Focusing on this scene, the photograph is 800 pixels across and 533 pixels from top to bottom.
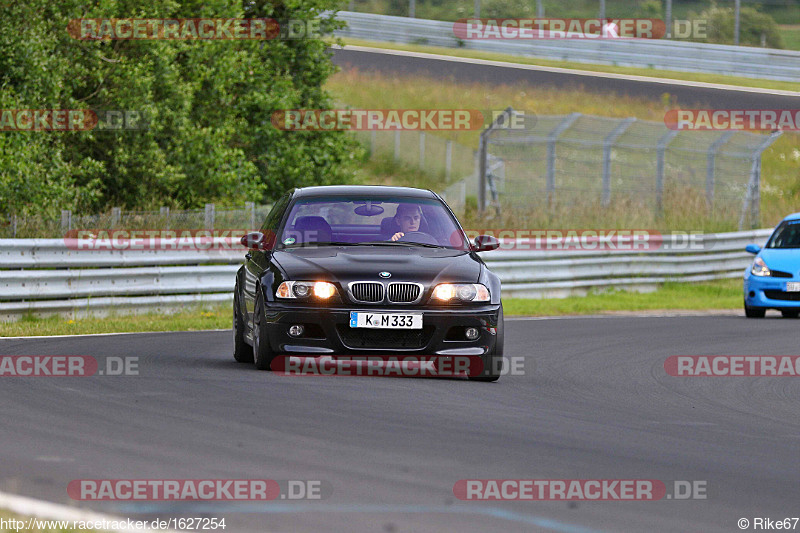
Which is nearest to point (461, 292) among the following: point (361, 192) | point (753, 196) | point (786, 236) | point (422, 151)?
point (361, 192)

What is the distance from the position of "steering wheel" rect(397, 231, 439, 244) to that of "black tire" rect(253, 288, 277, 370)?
4.34ft

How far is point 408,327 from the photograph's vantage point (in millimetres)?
9852

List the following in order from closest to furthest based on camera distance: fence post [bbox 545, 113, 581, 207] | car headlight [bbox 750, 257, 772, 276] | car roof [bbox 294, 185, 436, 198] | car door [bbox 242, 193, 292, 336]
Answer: car door [bbox 242, 193, 292, 336] → car roof [bbox 294, 185, 436, 198] → car headlight [bbox 750, 257, 772, 276] → fence post [bbox 545, 113, 581, 207]

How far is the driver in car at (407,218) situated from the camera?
11.1 metres

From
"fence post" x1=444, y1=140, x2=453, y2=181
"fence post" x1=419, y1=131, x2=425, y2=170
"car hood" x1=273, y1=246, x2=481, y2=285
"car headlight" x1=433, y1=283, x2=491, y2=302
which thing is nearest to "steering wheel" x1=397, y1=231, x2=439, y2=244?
"car hood" x1=273, y1=246, x2=481, y2=285

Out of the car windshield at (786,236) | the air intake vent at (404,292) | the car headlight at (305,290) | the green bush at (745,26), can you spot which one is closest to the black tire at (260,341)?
the car headlight at (305,290)

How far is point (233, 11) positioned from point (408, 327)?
1760 centimetres

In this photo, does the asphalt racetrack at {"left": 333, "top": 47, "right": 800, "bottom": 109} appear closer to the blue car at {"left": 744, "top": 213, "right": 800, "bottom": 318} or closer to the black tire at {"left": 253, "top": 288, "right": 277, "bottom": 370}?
the blue car at {"left": 744, "top": 213, "right": 800, "bottom": 318}

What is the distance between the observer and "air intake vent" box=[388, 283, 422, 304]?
9883mm

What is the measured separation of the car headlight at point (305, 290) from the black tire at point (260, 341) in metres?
0.24

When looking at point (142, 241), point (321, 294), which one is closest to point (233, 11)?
point (142, 241)

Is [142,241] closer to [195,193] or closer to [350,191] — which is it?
[350,191]

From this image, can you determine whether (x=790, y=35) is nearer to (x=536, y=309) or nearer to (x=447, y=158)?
(x=447, y=158)

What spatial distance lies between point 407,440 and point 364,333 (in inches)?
109
